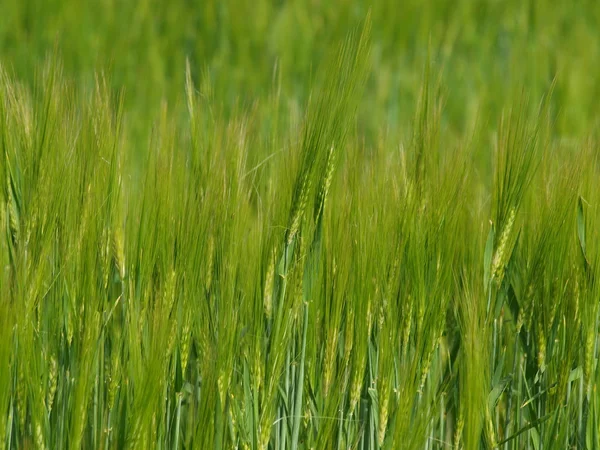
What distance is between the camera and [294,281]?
126cm

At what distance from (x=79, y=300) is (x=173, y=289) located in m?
0.13

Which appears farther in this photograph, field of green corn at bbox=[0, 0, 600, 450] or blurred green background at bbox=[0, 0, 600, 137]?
blurred green background at bbox=[0, 0, 600, 137]

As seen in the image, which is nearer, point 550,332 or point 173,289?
point 173,289

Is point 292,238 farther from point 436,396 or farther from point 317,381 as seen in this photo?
point 436,396

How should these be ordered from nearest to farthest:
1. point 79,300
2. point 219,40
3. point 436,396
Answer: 1. point 79,300
2. point 436,396
3. point 219,40

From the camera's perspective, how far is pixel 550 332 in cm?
135

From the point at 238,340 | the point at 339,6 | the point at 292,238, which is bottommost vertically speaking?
the point at 238,340

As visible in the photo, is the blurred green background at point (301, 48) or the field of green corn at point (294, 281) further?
the blurred green background at point (301, 48)

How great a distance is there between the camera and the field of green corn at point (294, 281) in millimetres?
1193

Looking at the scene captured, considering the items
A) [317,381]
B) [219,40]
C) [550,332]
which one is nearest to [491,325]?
[550,332]

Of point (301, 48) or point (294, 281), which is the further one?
point (301, 48)

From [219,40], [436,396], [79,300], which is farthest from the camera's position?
[219,40]

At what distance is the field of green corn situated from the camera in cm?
119

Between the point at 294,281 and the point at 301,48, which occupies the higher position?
the point at 301,48
